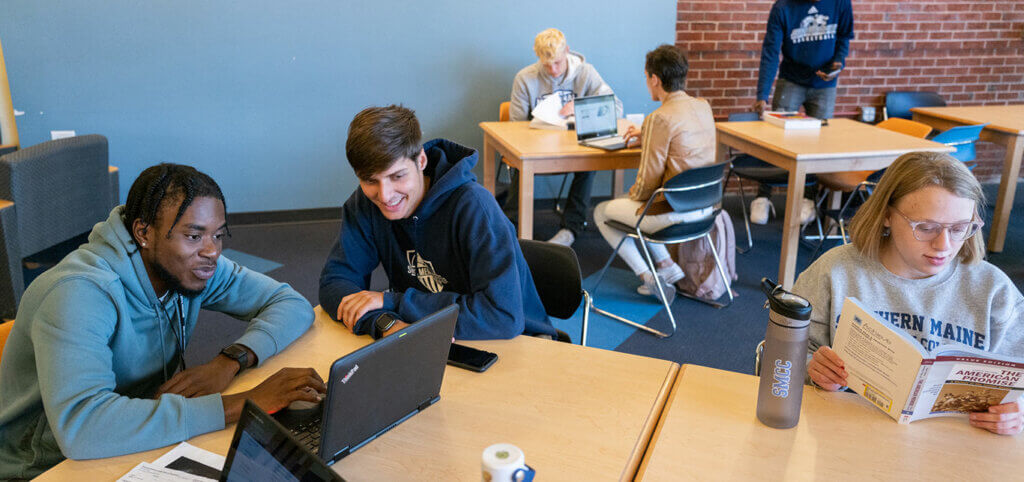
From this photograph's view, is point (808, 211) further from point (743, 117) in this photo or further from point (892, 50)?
point (892, 50)

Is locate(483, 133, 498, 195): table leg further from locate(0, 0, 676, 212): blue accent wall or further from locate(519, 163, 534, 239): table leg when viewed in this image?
locate(519, 163, 534, 239): table leg

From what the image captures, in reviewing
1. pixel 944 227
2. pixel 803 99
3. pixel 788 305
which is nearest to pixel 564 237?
pixel 803 99

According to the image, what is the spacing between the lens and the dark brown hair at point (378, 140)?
1.60 m

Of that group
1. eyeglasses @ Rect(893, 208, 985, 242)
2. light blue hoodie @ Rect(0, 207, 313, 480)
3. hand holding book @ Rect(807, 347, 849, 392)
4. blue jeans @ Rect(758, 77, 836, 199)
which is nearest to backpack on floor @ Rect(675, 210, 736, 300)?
blue jeans @ Rect(758, 77, 836, 199)

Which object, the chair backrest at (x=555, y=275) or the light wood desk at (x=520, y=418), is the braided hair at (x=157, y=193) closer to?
the light wood desk at (x=520, y=418)

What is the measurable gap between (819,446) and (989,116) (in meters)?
4.18

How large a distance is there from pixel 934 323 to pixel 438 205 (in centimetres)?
114

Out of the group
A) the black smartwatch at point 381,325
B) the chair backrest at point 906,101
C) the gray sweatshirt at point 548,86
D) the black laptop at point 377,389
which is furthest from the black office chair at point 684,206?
the chair backrest at point 906,101

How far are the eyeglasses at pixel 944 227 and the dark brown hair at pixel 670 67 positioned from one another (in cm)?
192

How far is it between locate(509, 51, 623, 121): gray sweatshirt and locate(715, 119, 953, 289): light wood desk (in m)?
0.95

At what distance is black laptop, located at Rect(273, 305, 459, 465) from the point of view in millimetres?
1089

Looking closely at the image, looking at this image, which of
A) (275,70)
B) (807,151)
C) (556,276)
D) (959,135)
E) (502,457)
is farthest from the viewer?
(275,70)

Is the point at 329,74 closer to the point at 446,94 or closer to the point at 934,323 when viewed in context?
the point at 446,94

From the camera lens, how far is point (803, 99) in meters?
4.93
